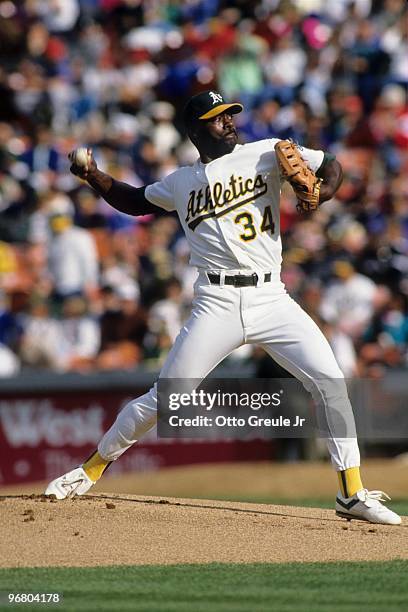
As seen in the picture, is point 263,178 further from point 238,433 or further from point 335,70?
point 335,70

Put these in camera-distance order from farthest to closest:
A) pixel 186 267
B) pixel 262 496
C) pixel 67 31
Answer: pixel 67 31 → pixel 186 267 → pixel 262 496

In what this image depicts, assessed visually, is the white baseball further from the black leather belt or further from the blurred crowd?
the blurred crowd

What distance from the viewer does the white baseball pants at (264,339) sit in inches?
246

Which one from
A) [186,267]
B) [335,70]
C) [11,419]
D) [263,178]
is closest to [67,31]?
[335,70]

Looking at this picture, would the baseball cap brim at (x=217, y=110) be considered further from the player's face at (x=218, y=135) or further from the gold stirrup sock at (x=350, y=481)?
the gold stirrup sock at (x=350, y=481)

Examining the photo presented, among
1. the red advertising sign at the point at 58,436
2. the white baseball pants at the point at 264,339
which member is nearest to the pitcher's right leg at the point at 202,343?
the white baseball pants at the point at 264,339

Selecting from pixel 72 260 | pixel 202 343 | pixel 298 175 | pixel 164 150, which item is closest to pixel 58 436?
pixel 72 260

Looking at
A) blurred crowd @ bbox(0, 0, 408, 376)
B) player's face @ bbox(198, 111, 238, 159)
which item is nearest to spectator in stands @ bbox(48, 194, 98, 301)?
blurred crowd @ bbox(0, 0, 408, 376)

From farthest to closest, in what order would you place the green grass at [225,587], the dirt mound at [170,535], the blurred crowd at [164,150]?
the blurred crowd at [164,150], the dirt mound at [170,535], the green grass at [225,587]

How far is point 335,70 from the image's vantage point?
51.7 feet

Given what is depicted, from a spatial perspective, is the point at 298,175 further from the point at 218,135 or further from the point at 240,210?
the point at 218,135

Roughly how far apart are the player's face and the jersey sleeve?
0.26 metres

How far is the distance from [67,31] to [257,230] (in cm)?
1022

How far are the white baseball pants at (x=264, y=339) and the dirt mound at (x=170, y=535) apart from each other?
42cm
